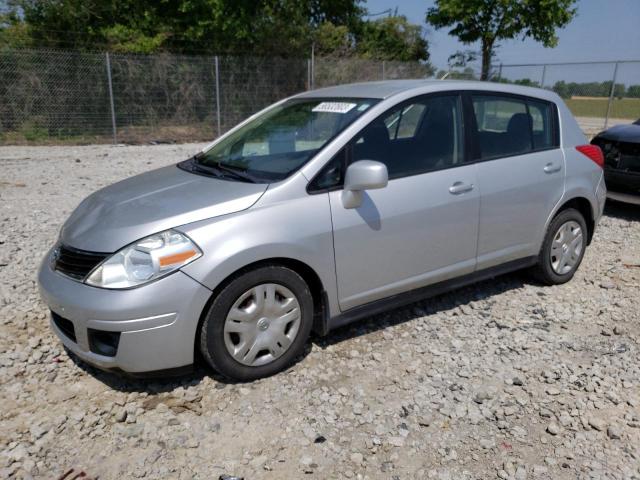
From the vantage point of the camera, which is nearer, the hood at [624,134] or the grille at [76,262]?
the grille at [76,262]

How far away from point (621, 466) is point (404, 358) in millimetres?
1356

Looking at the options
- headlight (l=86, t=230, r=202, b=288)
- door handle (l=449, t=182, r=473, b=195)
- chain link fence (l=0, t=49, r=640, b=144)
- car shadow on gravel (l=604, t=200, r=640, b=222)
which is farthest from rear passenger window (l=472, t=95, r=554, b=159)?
chain link fence (l=0, t=49, r=640, b=144)

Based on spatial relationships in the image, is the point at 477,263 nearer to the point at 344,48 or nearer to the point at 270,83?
the point at 270,83

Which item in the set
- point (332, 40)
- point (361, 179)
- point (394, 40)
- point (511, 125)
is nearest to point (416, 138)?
point (361, 179)

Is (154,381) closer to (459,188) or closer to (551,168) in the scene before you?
(459,188)

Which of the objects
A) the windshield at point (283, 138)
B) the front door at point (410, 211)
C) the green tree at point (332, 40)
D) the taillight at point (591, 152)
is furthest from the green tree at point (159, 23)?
the front door at point (410, 211)

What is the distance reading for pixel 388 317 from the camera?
13.4 ft

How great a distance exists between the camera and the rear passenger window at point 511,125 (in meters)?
4.01

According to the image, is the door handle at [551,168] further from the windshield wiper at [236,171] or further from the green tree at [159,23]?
the green tree at [159,23]

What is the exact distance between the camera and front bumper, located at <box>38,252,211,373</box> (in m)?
2.75

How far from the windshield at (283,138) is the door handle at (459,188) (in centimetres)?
81

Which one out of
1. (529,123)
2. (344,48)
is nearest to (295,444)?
(529,123)

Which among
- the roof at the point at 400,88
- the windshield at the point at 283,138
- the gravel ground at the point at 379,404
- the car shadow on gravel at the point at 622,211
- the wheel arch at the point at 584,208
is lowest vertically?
the gravel ground at the point at 379,404

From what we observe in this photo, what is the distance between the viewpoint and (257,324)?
308 cm
